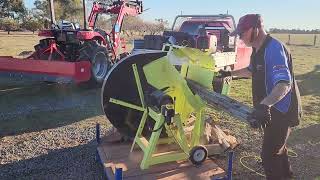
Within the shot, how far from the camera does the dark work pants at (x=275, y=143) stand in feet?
13.1

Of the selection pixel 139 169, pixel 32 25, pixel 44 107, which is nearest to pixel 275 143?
pixel 139 169

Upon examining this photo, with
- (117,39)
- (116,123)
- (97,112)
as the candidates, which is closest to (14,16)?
(117,39)

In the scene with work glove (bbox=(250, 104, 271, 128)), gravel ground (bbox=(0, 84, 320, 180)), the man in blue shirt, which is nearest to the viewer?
work glove (bbox=(250, 104, 271, 128))

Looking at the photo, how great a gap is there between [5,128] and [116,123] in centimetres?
233

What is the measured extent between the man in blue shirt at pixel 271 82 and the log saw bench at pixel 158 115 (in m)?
0.44

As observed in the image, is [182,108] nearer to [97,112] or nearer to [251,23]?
[251,23]

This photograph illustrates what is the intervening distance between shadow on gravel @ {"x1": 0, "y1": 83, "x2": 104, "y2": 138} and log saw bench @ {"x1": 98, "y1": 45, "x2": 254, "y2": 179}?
77.4 inches

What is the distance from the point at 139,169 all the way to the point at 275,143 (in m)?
1.47

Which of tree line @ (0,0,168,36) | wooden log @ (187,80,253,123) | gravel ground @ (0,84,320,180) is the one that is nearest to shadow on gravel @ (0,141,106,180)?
gravel ground @ (0,84,320,180)

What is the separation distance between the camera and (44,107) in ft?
25.5

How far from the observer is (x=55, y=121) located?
6.87 m

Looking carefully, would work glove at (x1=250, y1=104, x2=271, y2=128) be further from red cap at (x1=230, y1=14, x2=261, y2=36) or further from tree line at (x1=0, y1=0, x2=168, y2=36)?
tree line at (x1=0, y1=0, x2=168, y2=36)

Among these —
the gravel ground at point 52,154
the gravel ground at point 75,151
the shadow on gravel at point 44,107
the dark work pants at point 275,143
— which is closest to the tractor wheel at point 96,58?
the shadow on gravel at point 44,107

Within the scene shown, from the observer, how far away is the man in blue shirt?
138 inches
